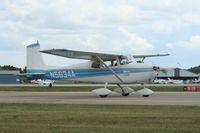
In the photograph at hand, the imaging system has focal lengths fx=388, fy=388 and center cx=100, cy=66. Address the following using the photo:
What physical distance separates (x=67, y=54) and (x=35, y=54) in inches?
218

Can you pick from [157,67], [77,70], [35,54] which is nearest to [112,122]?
[157,67]

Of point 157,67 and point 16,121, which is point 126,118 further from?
point 157,67

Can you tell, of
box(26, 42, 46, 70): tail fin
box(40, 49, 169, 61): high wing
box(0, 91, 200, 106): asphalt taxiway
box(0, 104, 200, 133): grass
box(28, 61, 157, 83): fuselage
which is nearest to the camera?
box(0, 104, 200, 133): grass

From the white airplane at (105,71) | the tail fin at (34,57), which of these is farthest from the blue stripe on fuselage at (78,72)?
the tail fin at (34,57)

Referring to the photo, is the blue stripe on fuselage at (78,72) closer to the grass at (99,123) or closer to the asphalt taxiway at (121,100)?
the asphalt taxiway at (121,100)

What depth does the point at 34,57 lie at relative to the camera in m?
30.9

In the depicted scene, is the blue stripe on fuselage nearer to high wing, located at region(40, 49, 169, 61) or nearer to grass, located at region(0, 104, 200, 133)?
high wing, located at region(40, 49, 169, 61)

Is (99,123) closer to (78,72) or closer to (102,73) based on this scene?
(102,73)

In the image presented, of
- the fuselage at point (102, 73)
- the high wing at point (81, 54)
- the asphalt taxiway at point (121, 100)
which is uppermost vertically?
the high wing at point (81, 54)

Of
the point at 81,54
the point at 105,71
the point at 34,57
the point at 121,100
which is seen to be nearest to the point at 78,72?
the point at 105,71

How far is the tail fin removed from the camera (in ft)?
101

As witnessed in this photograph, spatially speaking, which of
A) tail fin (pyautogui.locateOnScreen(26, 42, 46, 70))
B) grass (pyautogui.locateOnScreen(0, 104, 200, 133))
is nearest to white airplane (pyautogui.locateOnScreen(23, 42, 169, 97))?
tail fin (pyautogui.locateOnScreen(26, 42, 46, 70))

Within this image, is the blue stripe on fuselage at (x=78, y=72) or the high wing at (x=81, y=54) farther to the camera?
the blue stripe on fuselage at (x=78, y=72)

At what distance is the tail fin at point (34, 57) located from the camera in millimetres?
30875
